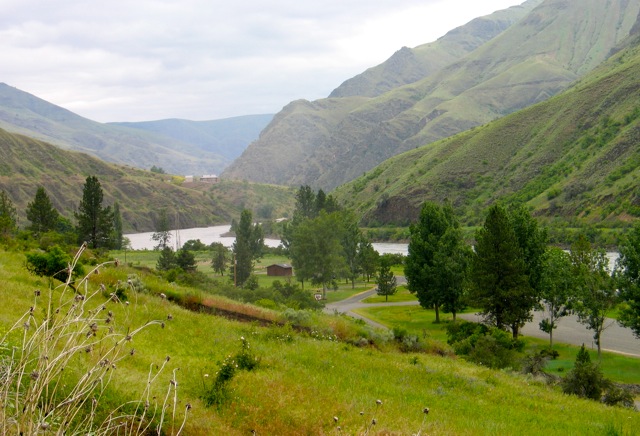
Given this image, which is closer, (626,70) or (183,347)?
(183,347)

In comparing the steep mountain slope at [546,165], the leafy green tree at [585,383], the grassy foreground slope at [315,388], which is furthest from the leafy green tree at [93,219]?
the steep mountain slope at [546,165]

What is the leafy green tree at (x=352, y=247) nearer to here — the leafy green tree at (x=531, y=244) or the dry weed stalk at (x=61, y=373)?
the leafy green tree at (x=531, y=244)

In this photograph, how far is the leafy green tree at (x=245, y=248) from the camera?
79312mm

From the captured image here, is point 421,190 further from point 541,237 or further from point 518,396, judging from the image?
point 518,396

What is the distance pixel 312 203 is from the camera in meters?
110

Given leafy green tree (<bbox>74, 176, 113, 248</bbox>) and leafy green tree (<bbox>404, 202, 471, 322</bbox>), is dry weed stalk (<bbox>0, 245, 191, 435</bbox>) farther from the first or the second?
leafy green tree (<bbox>74, 176, 113, 248</bbox>)

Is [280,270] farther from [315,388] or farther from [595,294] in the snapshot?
[315,388]

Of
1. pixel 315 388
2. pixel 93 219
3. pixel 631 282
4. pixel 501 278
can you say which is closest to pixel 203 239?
pixel 93 219

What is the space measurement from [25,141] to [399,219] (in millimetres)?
138914

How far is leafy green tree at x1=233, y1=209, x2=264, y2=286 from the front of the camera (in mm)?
79312

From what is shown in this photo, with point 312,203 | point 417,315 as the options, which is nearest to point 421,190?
point 312,203

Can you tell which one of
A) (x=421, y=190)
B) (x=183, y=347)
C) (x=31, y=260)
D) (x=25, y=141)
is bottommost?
(x=183, y=347)

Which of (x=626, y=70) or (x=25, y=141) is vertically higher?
(x=626, y=70)

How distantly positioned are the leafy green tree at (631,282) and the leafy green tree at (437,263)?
1290 cm
